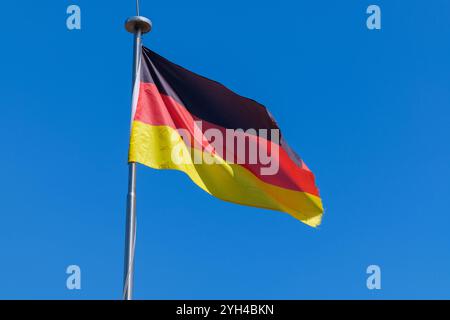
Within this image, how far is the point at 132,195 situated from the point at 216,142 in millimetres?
3455

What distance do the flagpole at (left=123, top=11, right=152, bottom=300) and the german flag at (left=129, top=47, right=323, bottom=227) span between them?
0.32 metres

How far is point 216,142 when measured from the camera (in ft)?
59.3

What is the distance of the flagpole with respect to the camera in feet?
46.7

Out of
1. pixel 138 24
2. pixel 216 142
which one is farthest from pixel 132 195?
pixel 138 24

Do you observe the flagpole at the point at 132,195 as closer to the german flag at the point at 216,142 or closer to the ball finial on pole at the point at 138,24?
the ball finial on pole at the point at 138,24

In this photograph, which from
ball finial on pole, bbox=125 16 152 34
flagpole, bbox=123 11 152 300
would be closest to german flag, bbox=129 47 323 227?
flagpole, bbox=123 11 152 300

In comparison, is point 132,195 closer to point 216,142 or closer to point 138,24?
point 216,142

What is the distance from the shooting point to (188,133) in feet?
56.9

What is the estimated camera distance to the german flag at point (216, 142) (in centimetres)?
1638

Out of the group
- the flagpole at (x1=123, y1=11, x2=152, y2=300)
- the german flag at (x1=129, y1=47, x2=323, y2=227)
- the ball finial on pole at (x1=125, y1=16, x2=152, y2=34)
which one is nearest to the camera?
the flagpole at (x1=123, y1=11, x2=152, y2=300)

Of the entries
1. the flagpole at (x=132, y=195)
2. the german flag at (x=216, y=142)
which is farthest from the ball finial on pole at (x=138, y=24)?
the german flag at (x=216, y=142)

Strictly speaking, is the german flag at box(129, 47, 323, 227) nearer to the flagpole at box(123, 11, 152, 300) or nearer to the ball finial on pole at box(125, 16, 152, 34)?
the flagpole at box(123, 11, 152, 300)
